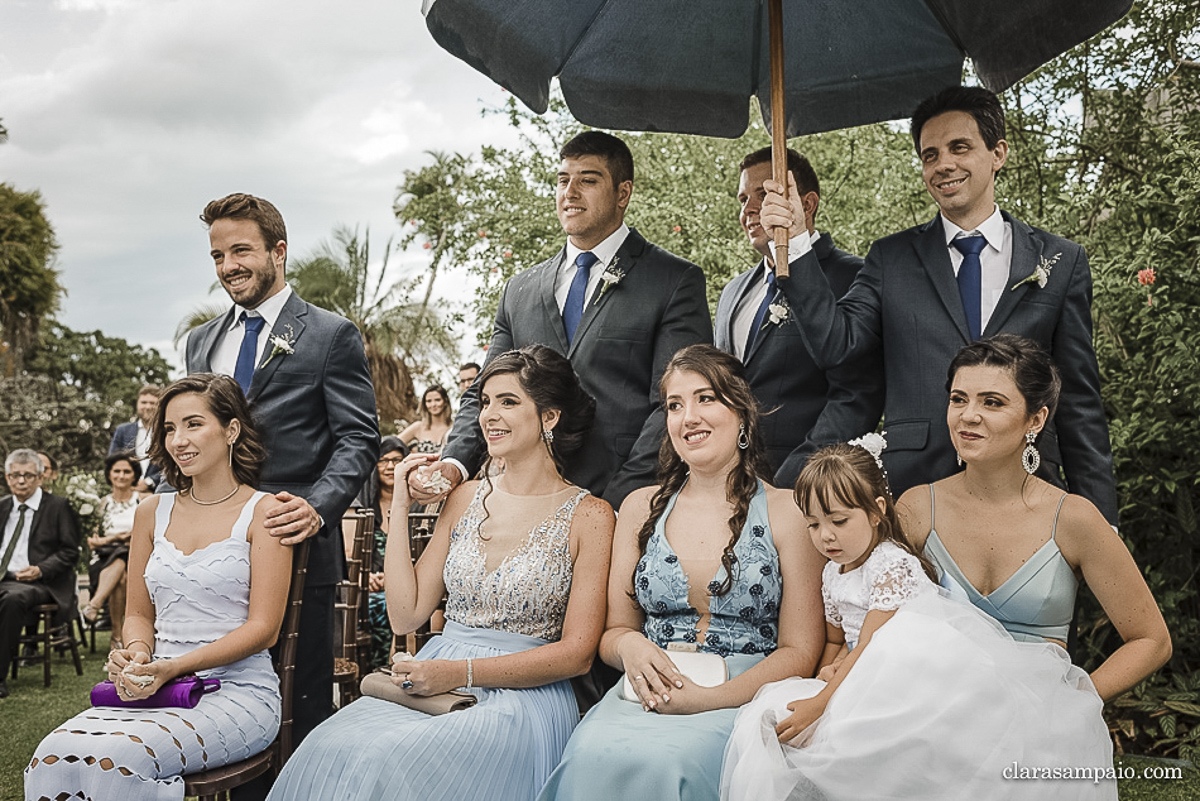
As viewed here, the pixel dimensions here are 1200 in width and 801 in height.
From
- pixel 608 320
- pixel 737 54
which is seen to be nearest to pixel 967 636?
pixel 608 320

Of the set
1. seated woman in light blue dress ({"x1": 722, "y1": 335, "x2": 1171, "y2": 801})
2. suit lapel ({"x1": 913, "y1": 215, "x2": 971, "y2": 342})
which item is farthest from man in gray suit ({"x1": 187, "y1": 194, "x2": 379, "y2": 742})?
suit lapel ({"x1": 913, "y1": 215, "x2": 971, "y2": 342})

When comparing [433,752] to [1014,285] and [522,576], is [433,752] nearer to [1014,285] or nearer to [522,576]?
[522,576]

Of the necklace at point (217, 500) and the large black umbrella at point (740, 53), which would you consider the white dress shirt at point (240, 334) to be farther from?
the large black umbrella at point (740, 53)

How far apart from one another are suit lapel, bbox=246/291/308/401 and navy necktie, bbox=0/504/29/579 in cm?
688

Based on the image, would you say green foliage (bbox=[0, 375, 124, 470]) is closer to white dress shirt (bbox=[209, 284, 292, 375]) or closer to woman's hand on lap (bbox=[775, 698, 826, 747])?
white dress shirt (bbox=[209, 284, 292, 375])

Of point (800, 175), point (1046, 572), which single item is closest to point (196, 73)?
point (800, 175)

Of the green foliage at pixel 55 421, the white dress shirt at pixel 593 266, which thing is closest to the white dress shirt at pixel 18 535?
the white dress shirt at pixel 593 266

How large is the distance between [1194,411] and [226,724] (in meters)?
4.97

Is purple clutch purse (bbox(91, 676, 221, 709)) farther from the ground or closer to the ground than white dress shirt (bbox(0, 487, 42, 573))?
closer to the ground

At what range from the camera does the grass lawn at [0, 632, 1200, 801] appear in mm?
4922

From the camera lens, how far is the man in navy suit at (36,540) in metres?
9.55

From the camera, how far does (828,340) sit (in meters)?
3.40

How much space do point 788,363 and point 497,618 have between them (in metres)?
1.42

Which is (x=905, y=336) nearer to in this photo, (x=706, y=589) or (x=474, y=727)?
(x=706, y=589)
